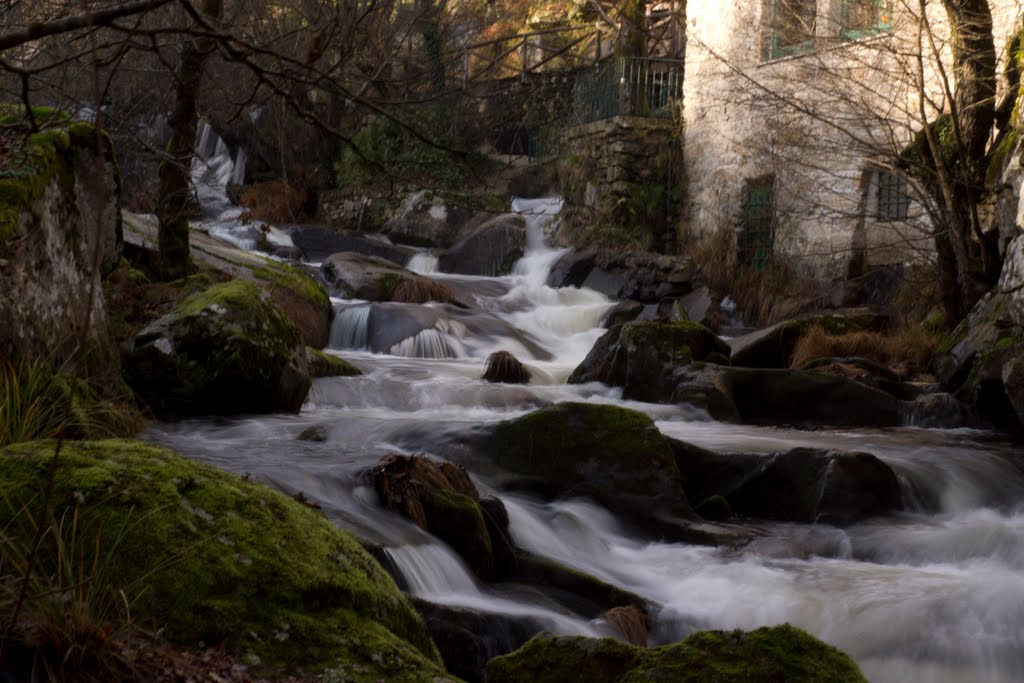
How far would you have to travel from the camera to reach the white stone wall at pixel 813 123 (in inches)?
477

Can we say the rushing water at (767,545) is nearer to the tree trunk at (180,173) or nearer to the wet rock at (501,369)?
the wet rock at (501,369)

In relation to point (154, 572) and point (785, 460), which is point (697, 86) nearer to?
point (785, 460)

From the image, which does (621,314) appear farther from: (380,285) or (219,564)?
(219,564)

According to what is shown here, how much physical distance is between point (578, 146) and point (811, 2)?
6151 mm

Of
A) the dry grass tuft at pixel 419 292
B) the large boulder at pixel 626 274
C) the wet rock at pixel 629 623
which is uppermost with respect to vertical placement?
the large boulder at pixel 626 274

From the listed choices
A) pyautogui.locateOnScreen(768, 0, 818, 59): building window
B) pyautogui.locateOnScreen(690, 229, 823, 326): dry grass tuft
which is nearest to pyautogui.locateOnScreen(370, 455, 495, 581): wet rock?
pyautogui.locateOnScreen(768, 0, 818, 59): building window

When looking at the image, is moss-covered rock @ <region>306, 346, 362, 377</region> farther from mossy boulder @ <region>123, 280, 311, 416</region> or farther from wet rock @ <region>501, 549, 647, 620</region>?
wet rock @ <region>501, 549, 647, 620</region>

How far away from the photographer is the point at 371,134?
74.2 feet

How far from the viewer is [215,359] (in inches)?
328

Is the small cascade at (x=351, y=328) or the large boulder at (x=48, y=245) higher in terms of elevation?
the large boulder at (x=48, y=245)

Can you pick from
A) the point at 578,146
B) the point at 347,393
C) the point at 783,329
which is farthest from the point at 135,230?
the point at 578,146

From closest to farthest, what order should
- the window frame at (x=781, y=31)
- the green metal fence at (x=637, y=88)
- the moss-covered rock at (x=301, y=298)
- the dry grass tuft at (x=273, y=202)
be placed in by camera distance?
the moss-covered rock at (x=301, y=298), the window frame at (x=781, y=31), the green metal fence at (x=637, y=88), the dry grass tuft at (x=273, y=202)

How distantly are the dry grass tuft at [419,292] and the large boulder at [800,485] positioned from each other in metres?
8.22

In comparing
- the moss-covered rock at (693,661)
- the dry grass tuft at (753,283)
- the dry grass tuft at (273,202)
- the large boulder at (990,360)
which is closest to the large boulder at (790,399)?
the large boulder at (990,360)
